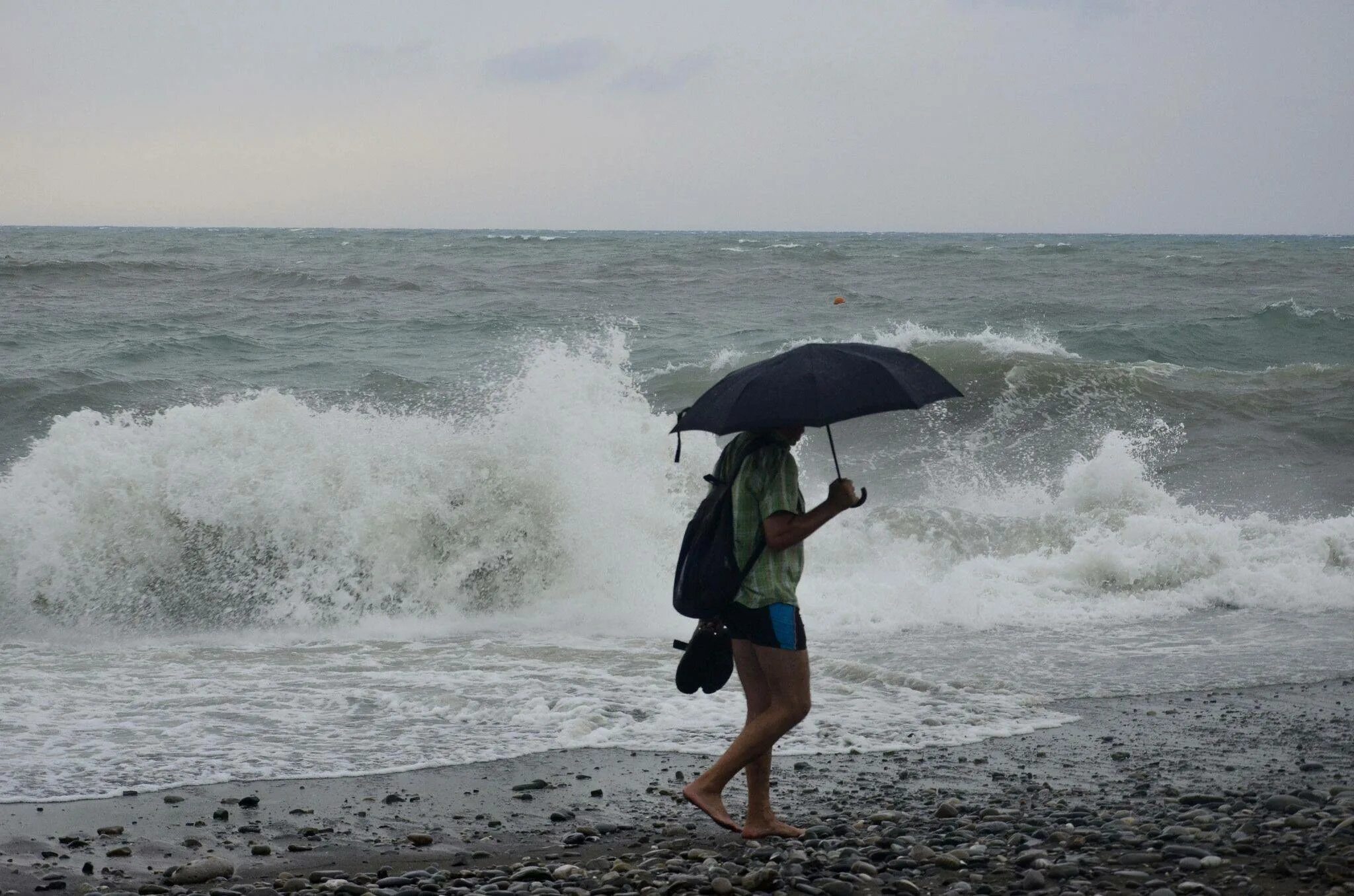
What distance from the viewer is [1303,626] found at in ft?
29.1

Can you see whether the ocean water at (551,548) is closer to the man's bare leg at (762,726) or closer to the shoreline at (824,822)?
the shoreline at (824,822)

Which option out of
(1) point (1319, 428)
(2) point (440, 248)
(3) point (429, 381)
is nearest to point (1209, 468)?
(1) point (1319, 428)

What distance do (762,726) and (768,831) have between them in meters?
0.42

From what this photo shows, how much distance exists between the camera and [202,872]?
439 centimetres

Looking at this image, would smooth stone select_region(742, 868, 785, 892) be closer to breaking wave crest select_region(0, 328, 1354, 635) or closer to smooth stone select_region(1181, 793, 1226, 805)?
smooth stone select_region(1181, 793, 1226, 805)

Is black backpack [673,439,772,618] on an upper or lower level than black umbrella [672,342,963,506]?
lower

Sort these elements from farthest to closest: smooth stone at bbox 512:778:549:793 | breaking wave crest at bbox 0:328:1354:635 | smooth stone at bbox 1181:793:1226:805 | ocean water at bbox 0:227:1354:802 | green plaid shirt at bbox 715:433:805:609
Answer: breaking wave crest at bbox 0:328:1354:635
ocean water at bbox 0:227:1354:802
smooth stone at bbox 512:778:549:793
smooth stone at bbox 1181:793:1226:805
green plaid shirt at bbox 715:433:805:609

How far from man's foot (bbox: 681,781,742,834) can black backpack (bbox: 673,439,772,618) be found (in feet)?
2.62

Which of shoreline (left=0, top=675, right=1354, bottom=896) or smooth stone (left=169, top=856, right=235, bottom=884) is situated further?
smooth stone (left=169, top=856, right=235, bottom=884)

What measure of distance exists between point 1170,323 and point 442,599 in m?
19.2

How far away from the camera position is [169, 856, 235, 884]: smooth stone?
4.35 m

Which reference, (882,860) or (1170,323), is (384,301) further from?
(882,860)

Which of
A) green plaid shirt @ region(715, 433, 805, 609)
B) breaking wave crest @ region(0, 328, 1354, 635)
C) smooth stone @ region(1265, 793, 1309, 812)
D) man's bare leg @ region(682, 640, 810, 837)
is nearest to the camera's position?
green plaid shirt @ region(715, 433, 805, 609)

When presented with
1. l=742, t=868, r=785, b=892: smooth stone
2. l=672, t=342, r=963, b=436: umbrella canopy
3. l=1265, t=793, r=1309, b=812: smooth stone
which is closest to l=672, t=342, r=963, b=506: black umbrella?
l=672, t=342, r=963, b=436: umbrella canopy
